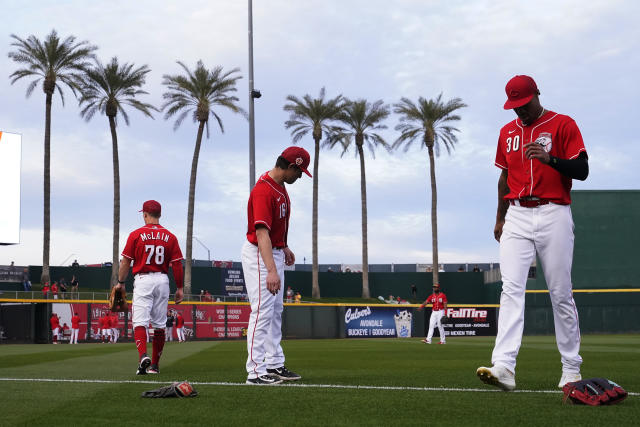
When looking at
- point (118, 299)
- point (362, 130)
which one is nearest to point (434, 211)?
point (362, 130)

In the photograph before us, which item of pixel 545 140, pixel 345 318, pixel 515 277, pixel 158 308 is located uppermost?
pixel 545 140

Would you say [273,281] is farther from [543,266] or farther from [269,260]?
[543,266]

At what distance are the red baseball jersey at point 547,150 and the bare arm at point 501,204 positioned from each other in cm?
15

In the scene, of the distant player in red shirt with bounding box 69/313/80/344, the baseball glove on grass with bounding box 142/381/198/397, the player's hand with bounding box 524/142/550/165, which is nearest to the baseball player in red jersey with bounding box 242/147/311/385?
the baseball glove on grass with bounding box 142/381/198/397

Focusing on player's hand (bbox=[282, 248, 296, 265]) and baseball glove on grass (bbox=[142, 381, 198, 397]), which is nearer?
baseball glove on grass (bbox=[142, 381, 198, 397])

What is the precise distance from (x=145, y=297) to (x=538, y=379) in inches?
175

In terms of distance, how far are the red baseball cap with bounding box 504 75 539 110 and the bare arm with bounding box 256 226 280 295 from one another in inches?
91.1

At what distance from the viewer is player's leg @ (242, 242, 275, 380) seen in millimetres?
6641

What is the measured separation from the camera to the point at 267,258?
21.2 feet

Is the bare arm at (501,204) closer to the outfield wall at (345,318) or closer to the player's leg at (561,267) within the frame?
the player's leg at (561,267)

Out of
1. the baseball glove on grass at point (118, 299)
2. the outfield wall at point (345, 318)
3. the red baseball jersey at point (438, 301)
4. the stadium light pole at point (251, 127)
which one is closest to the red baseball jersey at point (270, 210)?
the baseball glove on grass at point (118, 299)

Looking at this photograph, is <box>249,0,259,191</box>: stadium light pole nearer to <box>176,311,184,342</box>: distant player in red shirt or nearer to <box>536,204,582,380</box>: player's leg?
<box>176,311,184,342</box>: distant player in red shirt

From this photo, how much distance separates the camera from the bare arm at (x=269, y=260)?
6.42 metres

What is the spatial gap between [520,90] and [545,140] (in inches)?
17.3
